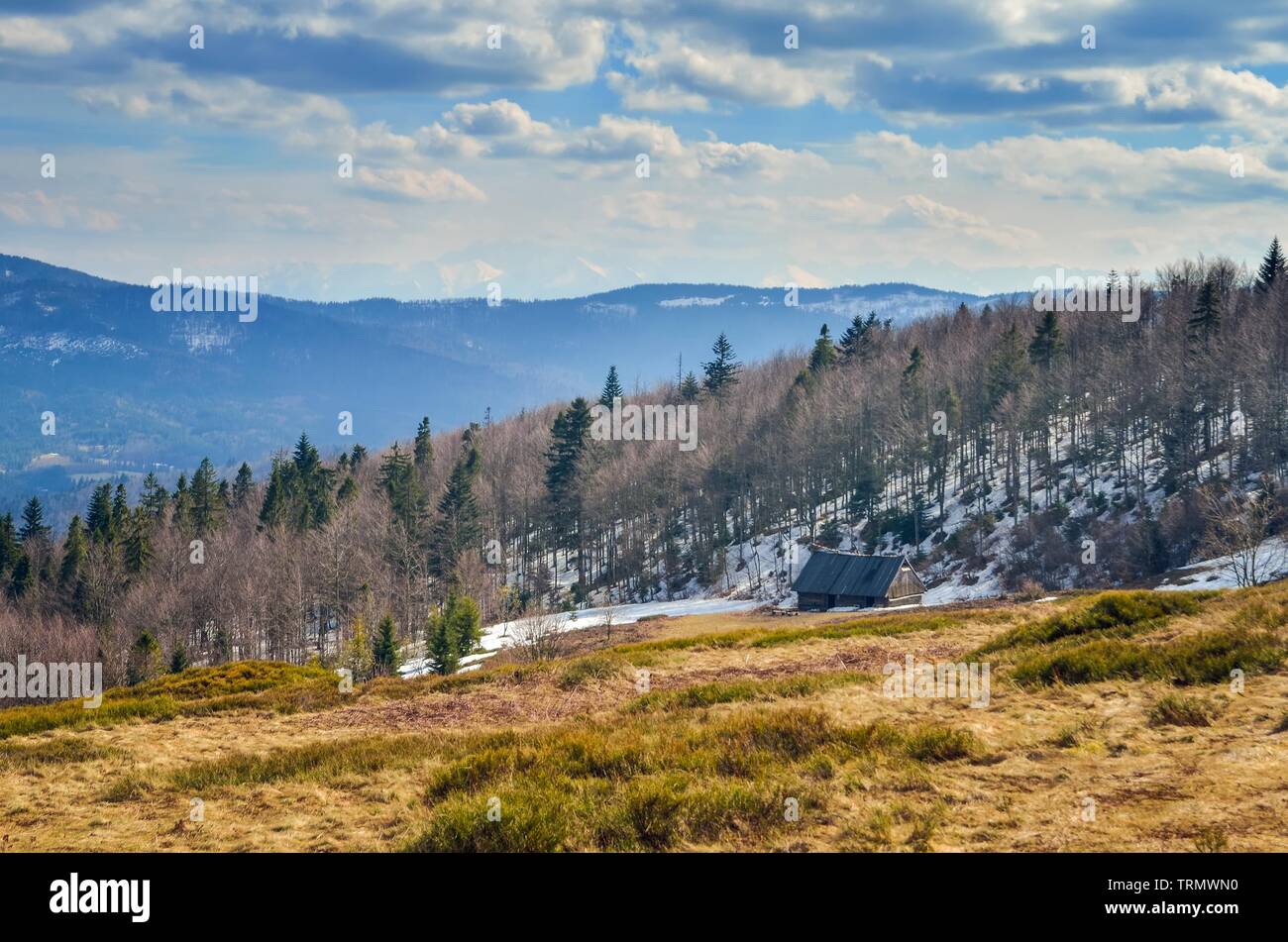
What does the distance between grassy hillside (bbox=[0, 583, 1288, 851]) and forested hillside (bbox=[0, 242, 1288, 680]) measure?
30.3m

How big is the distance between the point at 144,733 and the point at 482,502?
83716 millimetres

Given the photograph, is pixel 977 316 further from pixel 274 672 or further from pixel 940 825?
pixel 940 825

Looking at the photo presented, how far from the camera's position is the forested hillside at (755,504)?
6825 centimetres

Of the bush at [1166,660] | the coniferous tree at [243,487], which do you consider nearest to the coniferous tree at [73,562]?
the coniferous tree at [243,487]

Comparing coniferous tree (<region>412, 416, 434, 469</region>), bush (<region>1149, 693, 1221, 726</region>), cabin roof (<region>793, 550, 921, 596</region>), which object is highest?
coniferous tree (<region>412, 416, 434, 469</region>)

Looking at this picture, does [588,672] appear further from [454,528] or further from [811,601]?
[454,528]

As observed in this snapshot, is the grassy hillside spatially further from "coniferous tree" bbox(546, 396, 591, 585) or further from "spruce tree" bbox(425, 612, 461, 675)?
"coniferous tree" bbox(546, 396, 591, 585)

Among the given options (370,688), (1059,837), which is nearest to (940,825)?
(1059,837)

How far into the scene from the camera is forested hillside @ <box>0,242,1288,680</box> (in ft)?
224

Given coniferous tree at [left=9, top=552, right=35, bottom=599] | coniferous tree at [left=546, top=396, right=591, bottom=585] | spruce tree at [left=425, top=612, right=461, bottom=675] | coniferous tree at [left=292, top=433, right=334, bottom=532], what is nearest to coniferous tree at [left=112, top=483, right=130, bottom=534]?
coniferous tree at [left=9, top=552, right=35, bottom=599]

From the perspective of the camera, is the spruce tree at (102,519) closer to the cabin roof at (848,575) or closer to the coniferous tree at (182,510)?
the coniferous tree at (182,510)

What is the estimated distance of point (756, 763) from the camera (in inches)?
541
